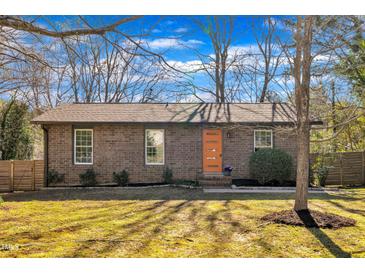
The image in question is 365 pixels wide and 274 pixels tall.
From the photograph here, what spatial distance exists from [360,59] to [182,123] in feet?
21.5

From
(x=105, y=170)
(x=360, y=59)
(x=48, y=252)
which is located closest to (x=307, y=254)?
(x=48, y=252)

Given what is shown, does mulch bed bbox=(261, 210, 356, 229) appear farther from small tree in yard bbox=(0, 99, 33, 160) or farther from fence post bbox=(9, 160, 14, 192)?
small tree in yard bbox=(0, 99, 33, 160)

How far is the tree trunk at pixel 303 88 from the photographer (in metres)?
5.85

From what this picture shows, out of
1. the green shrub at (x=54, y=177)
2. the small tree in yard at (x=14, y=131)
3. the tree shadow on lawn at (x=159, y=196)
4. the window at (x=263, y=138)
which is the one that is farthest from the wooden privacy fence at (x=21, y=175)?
the window at (x=263, y=138)

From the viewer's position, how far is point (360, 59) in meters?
8.94

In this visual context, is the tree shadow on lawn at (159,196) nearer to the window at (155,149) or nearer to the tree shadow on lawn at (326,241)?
the window at (155,149)

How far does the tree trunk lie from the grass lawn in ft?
4.40

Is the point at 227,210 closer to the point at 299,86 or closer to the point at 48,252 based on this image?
the point at 299,86

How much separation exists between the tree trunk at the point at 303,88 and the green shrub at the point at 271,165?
18.5 feet

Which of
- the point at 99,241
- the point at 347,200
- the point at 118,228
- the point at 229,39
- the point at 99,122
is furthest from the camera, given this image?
the point at 99,122

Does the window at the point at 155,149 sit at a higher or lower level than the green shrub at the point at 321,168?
higher

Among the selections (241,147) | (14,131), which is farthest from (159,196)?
(14,131)

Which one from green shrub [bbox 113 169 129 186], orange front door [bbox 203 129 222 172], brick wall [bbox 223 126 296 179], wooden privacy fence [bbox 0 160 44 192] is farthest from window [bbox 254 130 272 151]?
wooden privacy fence [bbox 0 160 44 192]

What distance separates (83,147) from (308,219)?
9.42 meters
